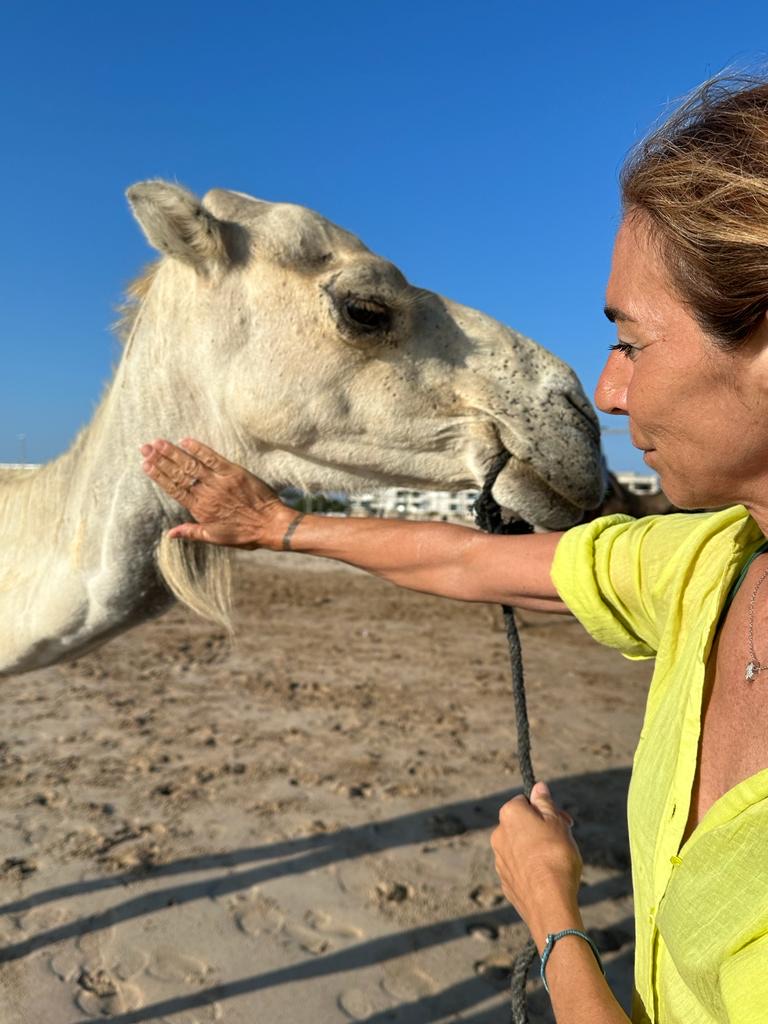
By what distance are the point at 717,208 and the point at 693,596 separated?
66 centimetres

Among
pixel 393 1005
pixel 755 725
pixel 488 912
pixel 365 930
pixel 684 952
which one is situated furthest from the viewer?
pixel 488 912

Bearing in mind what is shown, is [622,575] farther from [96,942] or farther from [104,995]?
[96,942]

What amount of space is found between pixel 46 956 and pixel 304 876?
1226 millimetres

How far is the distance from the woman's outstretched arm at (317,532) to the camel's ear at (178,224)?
59 cm

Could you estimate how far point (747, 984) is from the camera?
884mm

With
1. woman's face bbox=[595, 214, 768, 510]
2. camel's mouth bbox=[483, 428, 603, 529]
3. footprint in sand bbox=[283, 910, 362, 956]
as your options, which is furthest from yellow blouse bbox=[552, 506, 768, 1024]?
footprint in sand bbox=[283, 910, 362, 956]

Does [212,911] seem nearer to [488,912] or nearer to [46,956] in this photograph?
[46,956]

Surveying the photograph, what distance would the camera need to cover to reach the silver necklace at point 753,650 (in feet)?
3.90

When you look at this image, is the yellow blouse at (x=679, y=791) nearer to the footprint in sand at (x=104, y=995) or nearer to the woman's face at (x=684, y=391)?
the woman's face at (x=684, y=391)

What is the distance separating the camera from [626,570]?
162 cm

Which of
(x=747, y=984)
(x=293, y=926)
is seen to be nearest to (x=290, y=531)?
(x=747, y=984)

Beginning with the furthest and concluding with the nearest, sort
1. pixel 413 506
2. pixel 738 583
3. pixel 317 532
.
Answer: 1. pixel 413 506
2. pixel 317 532
3. pixel 738 583

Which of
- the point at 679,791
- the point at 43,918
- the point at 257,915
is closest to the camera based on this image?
the point at 679,791

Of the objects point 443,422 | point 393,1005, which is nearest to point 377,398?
point 443,422
